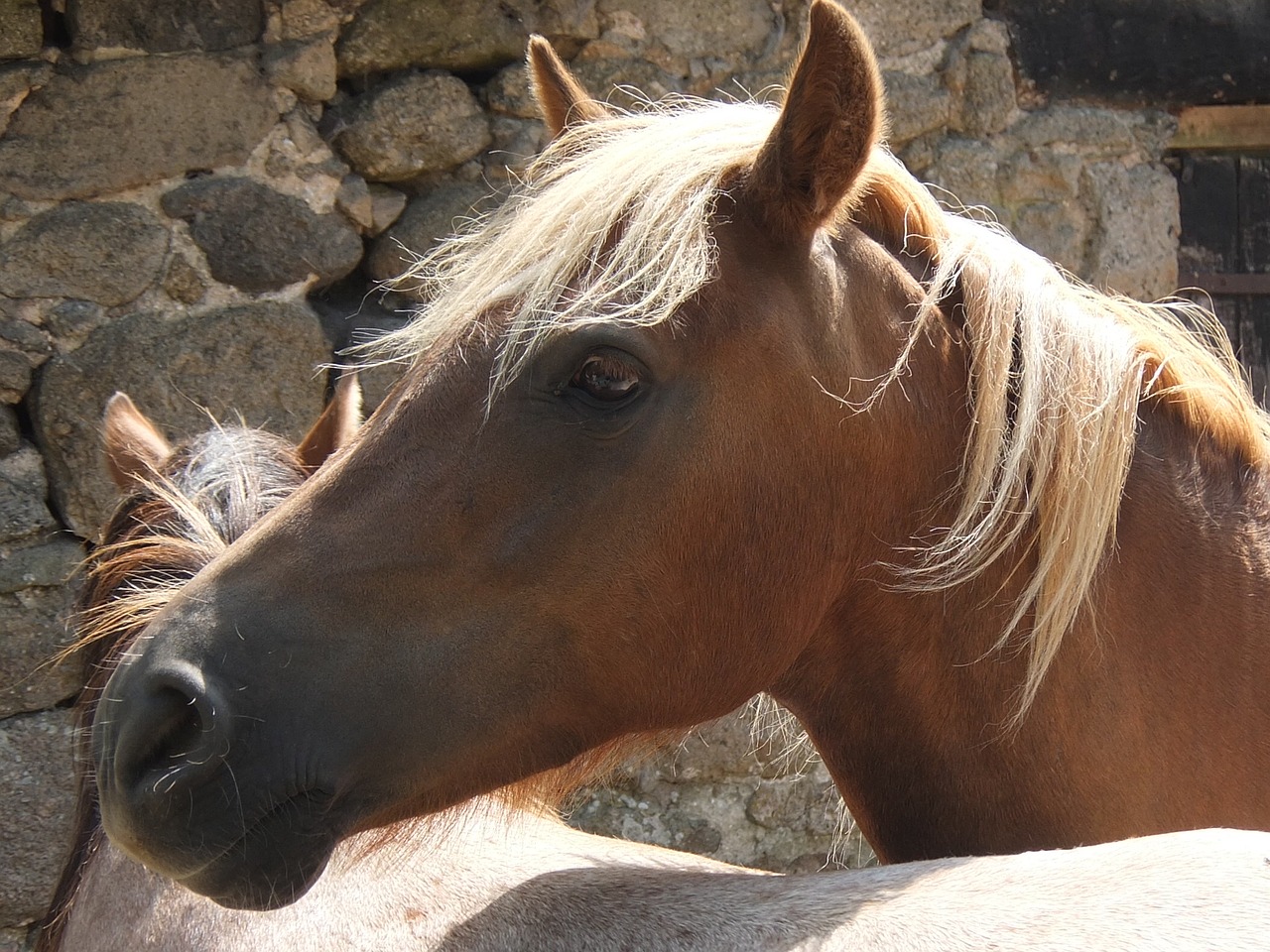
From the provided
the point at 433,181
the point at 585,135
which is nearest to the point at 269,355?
the point at 433,181

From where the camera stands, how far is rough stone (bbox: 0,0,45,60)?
2.63 meters

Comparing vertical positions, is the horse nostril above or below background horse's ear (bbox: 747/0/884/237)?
below

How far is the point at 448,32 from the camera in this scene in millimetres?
2975

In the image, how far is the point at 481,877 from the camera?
1369 millimetres

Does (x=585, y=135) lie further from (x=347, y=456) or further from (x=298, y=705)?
(x=298, y=705)

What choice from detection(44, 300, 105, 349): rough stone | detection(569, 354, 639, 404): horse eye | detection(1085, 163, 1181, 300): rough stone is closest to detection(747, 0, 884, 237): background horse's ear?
detection(569, 354, 639, 404): horse eye

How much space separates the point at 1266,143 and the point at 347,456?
3.31 metres

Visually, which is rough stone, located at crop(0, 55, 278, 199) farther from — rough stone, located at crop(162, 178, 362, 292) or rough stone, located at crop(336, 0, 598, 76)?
rough stone, located at crop(336, 0, 598, 76)

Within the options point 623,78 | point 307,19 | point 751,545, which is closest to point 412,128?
point 307,19

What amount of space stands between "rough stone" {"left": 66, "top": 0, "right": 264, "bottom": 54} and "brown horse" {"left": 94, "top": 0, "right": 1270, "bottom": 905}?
1678 millimetres

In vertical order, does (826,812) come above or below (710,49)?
below

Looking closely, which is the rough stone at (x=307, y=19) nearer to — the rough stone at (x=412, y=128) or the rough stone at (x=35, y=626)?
the rough stone at (x=412, y=128)

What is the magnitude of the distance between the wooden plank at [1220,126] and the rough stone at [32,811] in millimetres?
3461

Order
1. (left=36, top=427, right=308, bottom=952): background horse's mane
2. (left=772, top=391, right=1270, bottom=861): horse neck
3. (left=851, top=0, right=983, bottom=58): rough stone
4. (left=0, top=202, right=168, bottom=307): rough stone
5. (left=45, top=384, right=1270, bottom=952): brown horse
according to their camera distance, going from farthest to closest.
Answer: (left=851, top=0, right=983, bottom=58): rough stone, (left=0, top=202, right=168, bottom=307): rough stone, (left=36, top=427, right=308, bottom=952): background horse's mane, (left=772, top=391, right=1270, bottom=861): horse neck, (left=45, top=384, right=1270, bottom=952): brown horse
